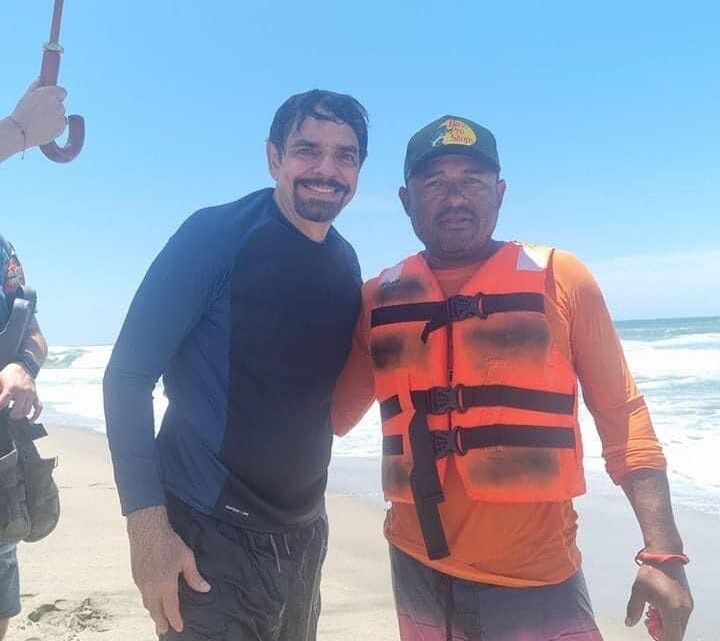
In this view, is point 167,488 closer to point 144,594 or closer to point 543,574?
point 144,594

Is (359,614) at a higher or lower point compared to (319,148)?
lower

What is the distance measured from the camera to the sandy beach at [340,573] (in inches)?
164

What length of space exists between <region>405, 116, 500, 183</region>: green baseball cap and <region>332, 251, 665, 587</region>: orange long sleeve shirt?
0.50 m

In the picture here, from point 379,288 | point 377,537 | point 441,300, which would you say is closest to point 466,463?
point 441,300

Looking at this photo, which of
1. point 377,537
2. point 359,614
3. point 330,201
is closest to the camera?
point 330,201

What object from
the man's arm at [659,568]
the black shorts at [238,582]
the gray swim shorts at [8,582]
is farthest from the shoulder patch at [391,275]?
the gray swim shorts at [8,582]

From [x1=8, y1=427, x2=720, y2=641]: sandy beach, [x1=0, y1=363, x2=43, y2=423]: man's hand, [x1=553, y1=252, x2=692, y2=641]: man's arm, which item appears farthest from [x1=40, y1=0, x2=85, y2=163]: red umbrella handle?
[x1=8, y1=427, x2=720, y2=641]: sandy beach

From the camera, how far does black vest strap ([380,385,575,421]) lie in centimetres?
247

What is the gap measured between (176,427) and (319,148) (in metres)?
1.15

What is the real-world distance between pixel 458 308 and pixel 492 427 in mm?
449

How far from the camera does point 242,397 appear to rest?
2443 mm

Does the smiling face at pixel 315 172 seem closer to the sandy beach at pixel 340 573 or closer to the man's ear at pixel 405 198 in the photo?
the man's ear at pixel 405 198

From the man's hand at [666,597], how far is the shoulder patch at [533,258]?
3.47 feet

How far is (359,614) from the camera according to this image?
4504mm
